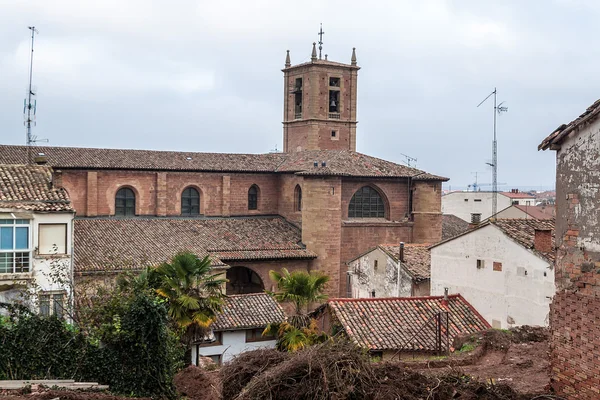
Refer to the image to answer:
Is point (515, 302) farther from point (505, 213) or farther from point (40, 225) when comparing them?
point (505, 213)

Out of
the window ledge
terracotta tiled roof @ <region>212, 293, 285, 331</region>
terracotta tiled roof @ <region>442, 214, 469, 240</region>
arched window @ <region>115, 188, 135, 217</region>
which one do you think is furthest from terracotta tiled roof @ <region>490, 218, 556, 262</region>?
arched window @ <region>115, 188, 135, 217</region>

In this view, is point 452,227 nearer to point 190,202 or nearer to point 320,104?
point 320,104

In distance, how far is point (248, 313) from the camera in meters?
25.5

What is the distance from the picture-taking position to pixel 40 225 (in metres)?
20.7

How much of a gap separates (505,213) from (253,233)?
72.3 ft

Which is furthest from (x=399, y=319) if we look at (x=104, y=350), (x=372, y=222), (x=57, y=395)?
(x=372, y=222)

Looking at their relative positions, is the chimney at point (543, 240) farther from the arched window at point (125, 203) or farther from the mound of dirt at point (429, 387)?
the arched window at point (125, 203)

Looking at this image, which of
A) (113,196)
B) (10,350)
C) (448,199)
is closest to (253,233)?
(113,196)

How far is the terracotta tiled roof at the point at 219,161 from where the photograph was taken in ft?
114

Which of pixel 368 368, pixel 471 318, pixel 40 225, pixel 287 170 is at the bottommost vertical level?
pixel 471 318

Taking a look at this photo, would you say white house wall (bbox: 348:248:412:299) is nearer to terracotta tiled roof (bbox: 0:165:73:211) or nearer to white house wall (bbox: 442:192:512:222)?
terracotta tiled roof (bbox: 0:165:73:211)

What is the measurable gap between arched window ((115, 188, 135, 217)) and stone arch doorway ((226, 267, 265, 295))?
19.7ft

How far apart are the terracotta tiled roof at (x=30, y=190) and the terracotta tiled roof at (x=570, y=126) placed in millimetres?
14667

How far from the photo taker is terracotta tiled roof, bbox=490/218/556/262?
20941 millimetres
